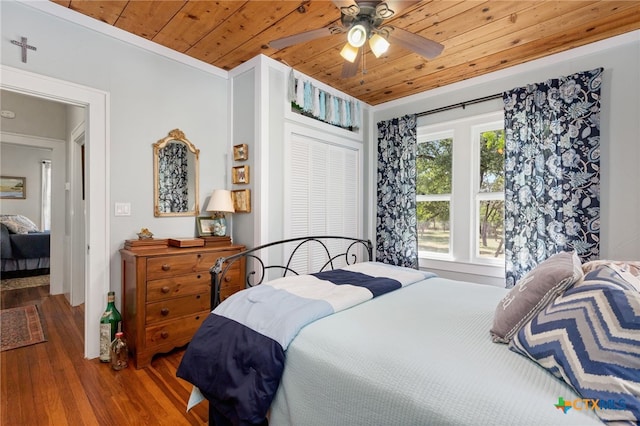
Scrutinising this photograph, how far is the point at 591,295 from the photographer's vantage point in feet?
3.13

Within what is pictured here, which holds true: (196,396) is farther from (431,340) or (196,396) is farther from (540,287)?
(540,287)

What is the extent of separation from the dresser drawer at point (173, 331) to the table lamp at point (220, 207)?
784 mm

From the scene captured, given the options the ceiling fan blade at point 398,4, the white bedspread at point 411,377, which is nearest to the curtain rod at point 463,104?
the ceiling fan blade at point 398,4

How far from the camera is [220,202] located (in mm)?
2973

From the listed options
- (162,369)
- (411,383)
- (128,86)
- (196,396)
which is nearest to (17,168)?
(128,86)

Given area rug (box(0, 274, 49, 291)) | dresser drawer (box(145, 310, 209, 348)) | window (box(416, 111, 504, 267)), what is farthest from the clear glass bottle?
area rug (box(0, 274, 49, 291))

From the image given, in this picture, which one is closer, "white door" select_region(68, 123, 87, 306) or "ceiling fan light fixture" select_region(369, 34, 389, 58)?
"ceiling fan light fixture" select_region(369, 34, 389, 58)

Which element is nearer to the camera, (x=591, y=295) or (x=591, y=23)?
(x=591, y=295)

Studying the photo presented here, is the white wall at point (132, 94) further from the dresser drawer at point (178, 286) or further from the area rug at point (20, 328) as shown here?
the area rug at point (20, 328)

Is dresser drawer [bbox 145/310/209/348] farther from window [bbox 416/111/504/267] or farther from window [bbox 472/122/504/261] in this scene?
window [bbox 472/122/504/261]

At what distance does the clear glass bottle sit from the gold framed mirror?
1.05 metres

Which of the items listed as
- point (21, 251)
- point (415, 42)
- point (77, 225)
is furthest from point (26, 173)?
point (415, 42)

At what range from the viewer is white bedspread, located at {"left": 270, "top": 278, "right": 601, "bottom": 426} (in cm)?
81

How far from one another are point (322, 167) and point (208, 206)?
4.42 ft
